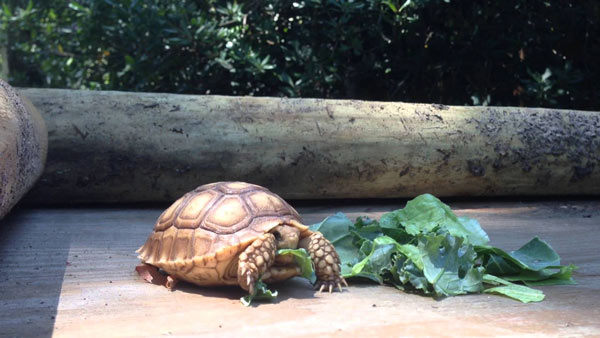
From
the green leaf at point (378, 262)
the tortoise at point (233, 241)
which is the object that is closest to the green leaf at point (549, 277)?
the green leaf at point (378, 262)

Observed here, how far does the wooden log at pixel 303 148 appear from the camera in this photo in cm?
365

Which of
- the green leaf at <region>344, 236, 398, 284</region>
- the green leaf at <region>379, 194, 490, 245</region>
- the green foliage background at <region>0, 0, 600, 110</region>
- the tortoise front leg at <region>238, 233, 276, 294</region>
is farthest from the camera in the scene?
the green foliage background at <region>0, 0, 600, 110</region>

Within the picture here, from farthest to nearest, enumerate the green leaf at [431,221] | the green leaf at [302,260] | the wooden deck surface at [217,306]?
the green leaf at [431,221] < the green leaf at [302,260] < the wooden deck surface at [217,306]

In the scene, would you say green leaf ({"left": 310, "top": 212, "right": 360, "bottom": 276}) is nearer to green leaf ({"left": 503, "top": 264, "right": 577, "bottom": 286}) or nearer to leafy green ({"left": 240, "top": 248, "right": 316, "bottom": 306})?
leafy green ({"left": 240, "top": 248, "right": 316, "bottom": 306})

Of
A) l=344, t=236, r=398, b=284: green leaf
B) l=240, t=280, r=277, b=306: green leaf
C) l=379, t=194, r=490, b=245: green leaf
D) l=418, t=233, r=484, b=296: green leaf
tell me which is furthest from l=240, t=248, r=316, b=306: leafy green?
l=379, t=194, r=490, b=245: green leaf

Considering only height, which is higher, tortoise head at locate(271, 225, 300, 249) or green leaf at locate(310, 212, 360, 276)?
tortoise head at locate(271, 225, 300, 249)

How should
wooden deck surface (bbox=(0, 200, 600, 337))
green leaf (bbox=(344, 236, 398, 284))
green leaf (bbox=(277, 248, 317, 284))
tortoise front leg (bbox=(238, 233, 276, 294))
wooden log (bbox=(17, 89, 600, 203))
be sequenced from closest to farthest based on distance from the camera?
wooden deck surface (bbox=(0, 200, 600, 337)) < tortoise front leg (bbox=(238, 233, 276, 294)) < green leaf (bbox=(277, 248, 317, 284)) < green leaf (bbox=(344, 236, 398, 284)) < wooden log (bbox=(17, 89, 600, 203))

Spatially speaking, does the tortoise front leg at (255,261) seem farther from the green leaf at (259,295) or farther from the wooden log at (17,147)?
the wooden log at (17,147)

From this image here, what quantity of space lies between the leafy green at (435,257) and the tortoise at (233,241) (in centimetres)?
18

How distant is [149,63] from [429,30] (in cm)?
251

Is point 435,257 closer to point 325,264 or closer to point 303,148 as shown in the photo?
point 325,264

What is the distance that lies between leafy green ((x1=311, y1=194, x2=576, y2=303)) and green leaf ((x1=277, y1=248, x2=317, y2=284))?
0.57 ft

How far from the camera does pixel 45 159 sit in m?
3.51

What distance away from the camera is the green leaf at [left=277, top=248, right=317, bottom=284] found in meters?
2.04
